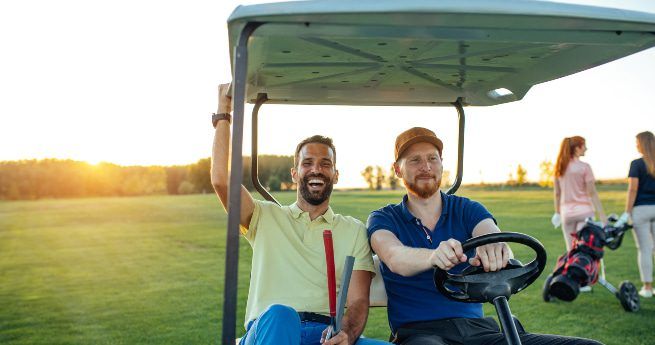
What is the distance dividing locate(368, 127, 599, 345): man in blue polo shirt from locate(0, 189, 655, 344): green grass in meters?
3.06

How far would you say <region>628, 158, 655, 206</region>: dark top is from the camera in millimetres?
7070

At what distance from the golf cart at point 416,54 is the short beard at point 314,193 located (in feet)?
1.51

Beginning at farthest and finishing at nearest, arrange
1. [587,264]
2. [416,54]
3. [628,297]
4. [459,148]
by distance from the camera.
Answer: [628,297]
[587,264]
[459,148]
[416,54]

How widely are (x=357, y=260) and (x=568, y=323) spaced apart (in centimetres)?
396

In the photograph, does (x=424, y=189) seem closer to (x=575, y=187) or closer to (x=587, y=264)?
(x=587, y=264)

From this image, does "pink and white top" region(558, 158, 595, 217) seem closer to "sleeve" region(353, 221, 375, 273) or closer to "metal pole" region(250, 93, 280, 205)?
"metal pole" region(250, 93, 280, 205)

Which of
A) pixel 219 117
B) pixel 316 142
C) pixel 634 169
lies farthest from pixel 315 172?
pixel 634 169

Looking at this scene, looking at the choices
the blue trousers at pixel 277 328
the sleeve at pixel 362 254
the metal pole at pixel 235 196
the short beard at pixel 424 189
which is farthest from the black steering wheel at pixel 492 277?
the metal pole at pixel 235 196

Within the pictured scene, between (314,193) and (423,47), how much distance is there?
0.91m

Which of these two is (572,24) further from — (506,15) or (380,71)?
(380,71)

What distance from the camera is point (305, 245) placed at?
10.4 feet

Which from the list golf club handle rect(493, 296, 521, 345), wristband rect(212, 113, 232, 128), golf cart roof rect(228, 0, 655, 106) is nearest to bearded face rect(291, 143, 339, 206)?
golf cart roof rect(228, 0, 655, 106)

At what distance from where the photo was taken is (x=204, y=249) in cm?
1602

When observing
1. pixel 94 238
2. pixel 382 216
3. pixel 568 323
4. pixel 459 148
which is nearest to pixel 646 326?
pixel 568 323
